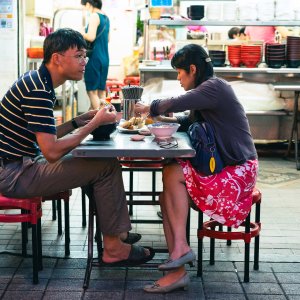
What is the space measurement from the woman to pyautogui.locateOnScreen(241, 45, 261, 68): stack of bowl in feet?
13.5

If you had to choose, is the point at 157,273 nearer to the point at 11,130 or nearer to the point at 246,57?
the point at 11,130

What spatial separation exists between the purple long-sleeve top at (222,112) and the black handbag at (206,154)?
0.05 metres

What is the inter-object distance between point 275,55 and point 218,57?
2.33 feet

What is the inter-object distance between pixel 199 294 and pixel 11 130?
1.49 metres

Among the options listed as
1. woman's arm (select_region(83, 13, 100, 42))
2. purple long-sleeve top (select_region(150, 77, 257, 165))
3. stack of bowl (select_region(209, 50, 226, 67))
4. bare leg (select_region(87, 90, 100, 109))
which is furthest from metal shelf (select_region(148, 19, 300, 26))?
purple long-sleeve top (select_region(150, 77, 257, 165))

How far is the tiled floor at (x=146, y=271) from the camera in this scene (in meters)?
3.79

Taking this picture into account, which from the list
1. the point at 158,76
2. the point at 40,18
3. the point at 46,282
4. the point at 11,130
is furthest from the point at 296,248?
the point at 40,18

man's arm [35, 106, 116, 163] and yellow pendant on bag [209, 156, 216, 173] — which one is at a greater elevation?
man's arm [35, 106, 116, 163]

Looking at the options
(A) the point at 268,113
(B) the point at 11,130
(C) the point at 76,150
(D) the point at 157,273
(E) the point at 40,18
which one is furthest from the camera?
(E) the point at 40,18

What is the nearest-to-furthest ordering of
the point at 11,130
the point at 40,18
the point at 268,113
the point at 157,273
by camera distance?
the point at 11,130 < the point at 157,273 < the point at 268,113 < the point at 40,18

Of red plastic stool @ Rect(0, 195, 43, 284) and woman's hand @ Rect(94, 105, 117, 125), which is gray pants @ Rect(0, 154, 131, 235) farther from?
woman's hand @ Rect(94, 105, 117, 125)

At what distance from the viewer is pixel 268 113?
26.0 feet

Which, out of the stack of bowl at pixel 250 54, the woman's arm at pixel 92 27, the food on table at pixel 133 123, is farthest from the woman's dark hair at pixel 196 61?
the woman's arm at pixel 92 27

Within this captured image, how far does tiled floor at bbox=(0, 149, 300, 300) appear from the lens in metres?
3.79
